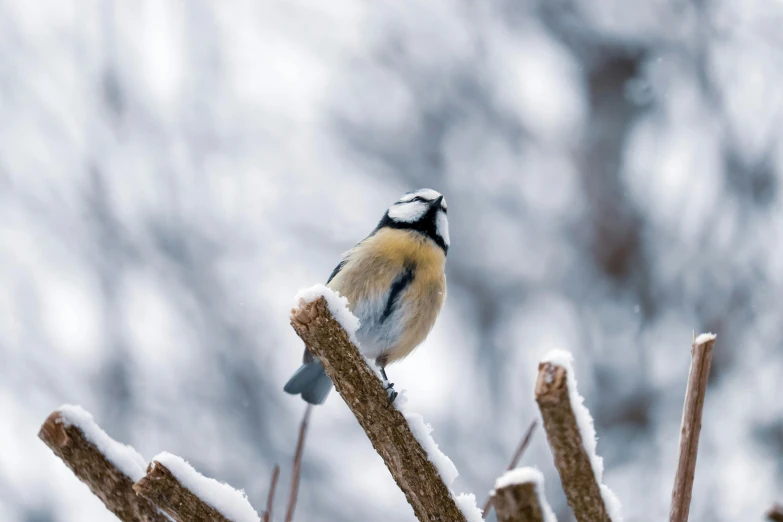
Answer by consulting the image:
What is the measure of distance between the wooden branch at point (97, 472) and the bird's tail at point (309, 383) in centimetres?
202

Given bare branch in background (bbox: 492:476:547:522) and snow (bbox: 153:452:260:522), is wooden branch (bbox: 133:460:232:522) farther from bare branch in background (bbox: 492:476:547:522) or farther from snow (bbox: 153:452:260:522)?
bare branch in background (bbox: 492:476:547:522)

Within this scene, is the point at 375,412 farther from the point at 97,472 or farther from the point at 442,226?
the point at 442,226

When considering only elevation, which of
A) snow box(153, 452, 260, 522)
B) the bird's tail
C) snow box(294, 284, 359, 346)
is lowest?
snow box(153, 452, 260, 522)

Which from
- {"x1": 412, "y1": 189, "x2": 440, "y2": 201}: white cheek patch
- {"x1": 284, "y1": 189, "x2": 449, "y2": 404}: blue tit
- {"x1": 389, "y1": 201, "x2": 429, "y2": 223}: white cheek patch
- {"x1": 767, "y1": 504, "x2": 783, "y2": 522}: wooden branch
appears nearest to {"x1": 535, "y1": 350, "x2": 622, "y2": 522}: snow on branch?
{"x1": 767, "y1": 504, "x2": 783, "y2": 522}: wooden branch

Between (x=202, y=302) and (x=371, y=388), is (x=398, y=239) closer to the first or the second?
(x=371, y=388)

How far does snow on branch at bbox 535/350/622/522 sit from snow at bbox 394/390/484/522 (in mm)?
309

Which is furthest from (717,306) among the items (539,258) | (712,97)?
(712,97)

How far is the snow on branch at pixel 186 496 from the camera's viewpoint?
1318 millimetres

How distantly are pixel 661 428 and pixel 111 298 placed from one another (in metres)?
5.51

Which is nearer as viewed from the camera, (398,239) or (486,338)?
(398,239)

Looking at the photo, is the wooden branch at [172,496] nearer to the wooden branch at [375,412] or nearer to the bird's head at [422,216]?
the wooden branch at [375,412]

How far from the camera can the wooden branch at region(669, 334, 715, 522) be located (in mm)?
1207

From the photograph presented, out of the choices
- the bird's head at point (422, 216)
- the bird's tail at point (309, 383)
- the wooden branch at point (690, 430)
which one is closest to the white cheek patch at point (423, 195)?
the bird's head at point (422, 216)

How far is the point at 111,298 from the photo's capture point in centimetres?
761
